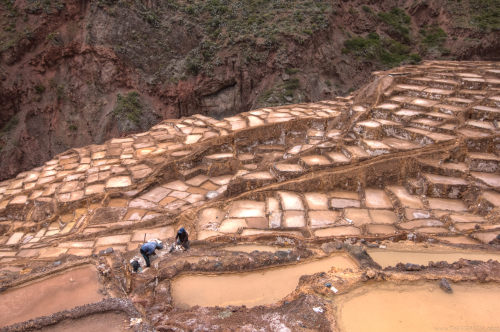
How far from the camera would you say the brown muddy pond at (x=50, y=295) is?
2354 millimetres

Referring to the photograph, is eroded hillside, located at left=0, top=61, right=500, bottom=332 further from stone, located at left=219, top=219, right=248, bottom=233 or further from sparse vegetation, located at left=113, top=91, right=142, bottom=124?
sparse vegetation, located at left=113, top=91, right=142, bottom=124

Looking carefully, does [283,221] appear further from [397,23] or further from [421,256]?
[397,23]

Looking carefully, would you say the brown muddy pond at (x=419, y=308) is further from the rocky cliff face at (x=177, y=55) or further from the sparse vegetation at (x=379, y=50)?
the sparse vegetation at (x=379, y=50)

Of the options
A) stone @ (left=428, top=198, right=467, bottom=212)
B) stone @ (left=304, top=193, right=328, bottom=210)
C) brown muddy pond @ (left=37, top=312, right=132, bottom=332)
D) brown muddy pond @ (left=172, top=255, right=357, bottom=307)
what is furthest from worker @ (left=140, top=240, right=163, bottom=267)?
stone @ (left=428, top=198, right=467, bottom=212)

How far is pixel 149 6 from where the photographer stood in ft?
66.2

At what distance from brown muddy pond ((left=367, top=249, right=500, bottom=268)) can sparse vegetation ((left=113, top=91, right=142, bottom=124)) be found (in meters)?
16.1

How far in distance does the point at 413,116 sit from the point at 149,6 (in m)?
19.2

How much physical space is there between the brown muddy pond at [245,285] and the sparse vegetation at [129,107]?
15869 millimetres

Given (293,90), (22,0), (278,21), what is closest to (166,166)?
(293,90)

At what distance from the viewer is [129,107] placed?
57.9 ft

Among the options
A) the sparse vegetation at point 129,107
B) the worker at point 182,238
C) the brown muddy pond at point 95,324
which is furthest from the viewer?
the sparse vegetation at point 129,107

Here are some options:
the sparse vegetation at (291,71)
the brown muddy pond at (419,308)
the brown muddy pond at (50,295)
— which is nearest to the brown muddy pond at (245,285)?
the brown muddy pond at (419,308)

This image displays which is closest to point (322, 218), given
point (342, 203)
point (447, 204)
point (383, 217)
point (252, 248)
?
point (342, 203)

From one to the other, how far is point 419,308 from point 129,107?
57.8 feet
